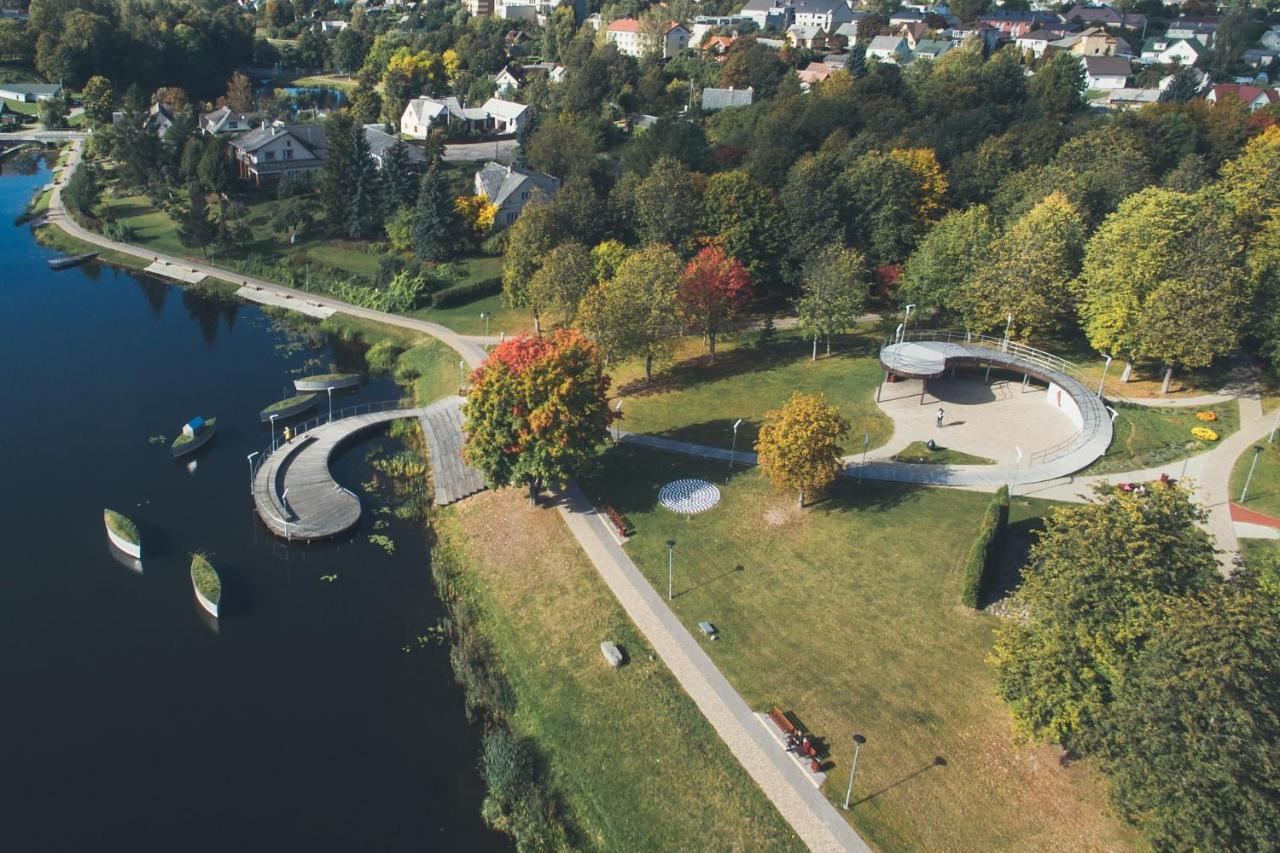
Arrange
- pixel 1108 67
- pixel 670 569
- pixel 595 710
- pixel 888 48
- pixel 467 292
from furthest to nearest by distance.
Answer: pixel 888 48, pixel 1108 67, pixel 467 292, pixel 670 569, pixel 595 710

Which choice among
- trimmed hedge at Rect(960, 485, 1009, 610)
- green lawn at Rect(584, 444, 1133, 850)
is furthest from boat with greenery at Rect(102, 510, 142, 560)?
trimmed hedge at Rect(960, 485, 1009, 610)

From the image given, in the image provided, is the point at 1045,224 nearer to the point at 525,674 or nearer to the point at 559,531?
the point at 559,531

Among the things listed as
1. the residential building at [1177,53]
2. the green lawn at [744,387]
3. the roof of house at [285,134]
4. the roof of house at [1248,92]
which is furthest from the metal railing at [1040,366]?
the residential building at [1177,53]

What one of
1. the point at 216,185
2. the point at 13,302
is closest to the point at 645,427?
the point at 13,302

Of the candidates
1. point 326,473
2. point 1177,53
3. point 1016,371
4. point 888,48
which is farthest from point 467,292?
point 1177,53

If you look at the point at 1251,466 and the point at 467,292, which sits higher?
the point at 467,292

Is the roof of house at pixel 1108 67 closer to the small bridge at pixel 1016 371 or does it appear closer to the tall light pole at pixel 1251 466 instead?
the small bridge at pixel 1016 371

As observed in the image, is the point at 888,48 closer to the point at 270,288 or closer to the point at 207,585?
the point at 270,288
